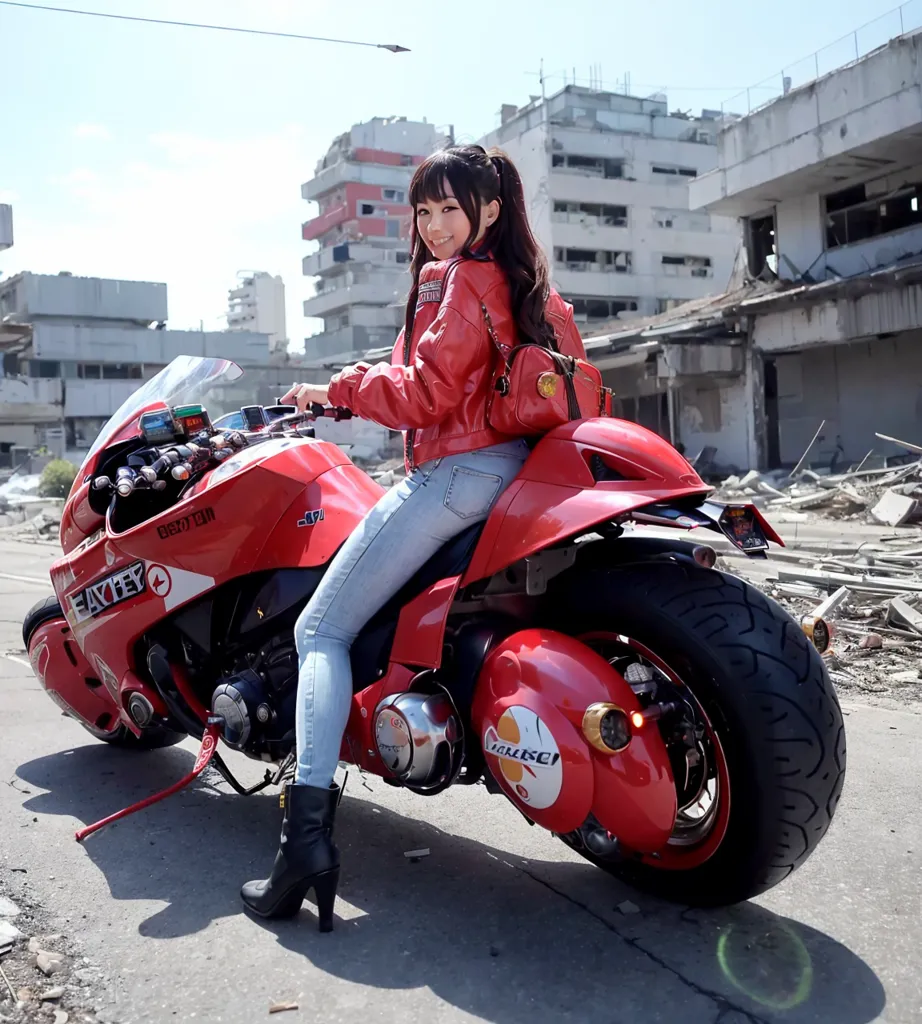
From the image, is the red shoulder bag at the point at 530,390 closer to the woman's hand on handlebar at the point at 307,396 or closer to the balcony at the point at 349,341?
the woman's hand on handlebar at the point at 307,396

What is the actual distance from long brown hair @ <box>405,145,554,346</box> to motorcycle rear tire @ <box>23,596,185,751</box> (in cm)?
215

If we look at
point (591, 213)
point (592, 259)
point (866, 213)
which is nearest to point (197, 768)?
point (866, 213)

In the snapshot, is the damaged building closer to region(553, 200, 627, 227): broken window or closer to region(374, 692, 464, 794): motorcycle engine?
region(374, 692, 464, 794): motorcycle engine

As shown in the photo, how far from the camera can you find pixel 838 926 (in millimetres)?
2732

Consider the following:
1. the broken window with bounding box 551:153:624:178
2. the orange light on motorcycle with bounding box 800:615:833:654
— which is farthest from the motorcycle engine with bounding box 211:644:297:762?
the broken window with bounding box 551:153:624:178

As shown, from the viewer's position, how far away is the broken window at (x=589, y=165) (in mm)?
53812

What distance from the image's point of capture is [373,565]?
2932 millimetres

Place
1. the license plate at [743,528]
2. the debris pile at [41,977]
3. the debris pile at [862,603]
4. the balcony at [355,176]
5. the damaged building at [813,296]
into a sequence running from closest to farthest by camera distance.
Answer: the debris pile at [41,977] < the license plate at [743,528] < the debris pile at [862,603] < the damaged building at [813,296] < the balcony at [355,176]

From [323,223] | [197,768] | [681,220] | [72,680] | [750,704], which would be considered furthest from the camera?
[323,223]

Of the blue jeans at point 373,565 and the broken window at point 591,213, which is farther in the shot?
the broken window at point 591,213

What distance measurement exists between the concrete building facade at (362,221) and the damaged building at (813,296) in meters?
44.8

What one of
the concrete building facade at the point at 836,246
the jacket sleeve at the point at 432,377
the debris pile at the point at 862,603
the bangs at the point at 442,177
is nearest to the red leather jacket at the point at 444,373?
A: the jacket sleeve at the point at 432,377

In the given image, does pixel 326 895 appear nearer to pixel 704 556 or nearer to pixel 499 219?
pixel 704 556

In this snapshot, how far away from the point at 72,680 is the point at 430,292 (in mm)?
2266
